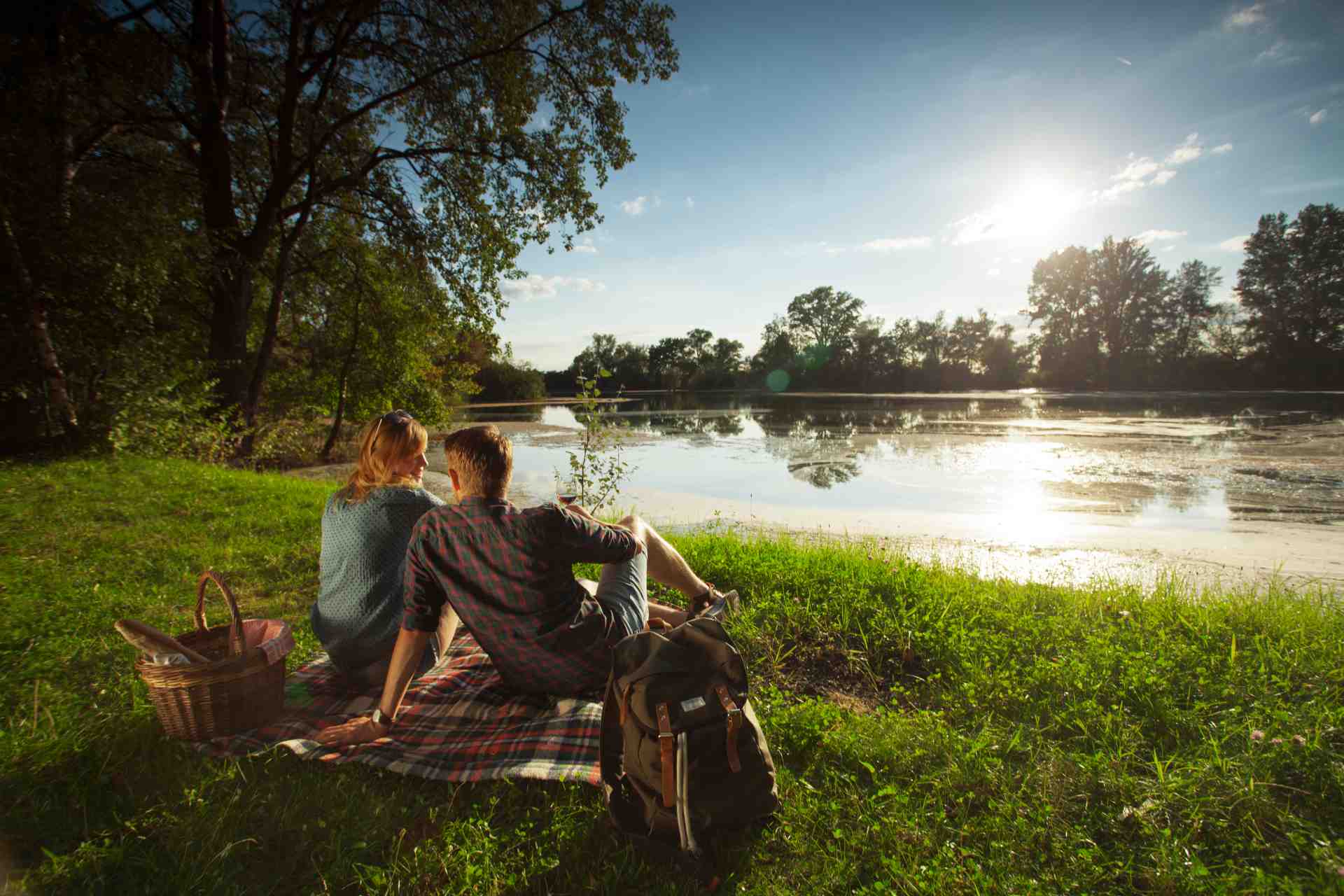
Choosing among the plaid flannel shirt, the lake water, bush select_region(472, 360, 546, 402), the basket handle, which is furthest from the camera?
bush select_region(472, 360, 546, 402)

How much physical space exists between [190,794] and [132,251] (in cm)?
1012

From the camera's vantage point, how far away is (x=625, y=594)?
9.00ft

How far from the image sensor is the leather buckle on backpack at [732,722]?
6.21 ft

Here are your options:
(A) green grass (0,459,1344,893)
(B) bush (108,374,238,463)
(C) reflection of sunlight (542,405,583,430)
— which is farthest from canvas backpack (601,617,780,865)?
(C) reflection of sunlight (542,405,583,430)

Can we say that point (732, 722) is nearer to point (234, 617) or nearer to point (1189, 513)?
point (234, 617)

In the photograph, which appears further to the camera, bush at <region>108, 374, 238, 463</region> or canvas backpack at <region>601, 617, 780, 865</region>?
bush at <region>108, 374, 238, 463</region>

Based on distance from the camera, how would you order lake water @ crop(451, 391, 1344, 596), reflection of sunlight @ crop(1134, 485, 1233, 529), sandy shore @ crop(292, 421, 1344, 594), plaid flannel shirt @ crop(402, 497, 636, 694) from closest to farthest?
plaid flannel shirt @ crop(402, 497, 636, 694) < sandy shore @ crop(292, 421, 1344, 594) < lake water @ crop(451, 391, 1344, 596) < reflection of sunlight @ crop(1134, 485, 1233, 529)

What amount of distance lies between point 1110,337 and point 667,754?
63965 millimetres

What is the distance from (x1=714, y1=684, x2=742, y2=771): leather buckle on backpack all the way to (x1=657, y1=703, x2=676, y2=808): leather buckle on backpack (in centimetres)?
20

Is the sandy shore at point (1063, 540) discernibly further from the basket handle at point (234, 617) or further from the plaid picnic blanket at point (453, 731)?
the basket handle at point (234, 617)

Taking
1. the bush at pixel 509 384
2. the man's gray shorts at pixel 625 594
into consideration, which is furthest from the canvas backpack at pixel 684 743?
the bush at pixel 509 384

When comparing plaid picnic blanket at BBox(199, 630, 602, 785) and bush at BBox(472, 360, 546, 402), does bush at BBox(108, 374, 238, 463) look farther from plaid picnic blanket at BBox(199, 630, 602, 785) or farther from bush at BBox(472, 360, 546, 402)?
bush at BBox(472, 360, 546, 402)

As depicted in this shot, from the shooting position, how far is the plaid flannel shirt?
7.23 ft

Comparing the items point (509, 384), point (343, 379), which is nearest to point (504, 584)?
point (343, 379)
